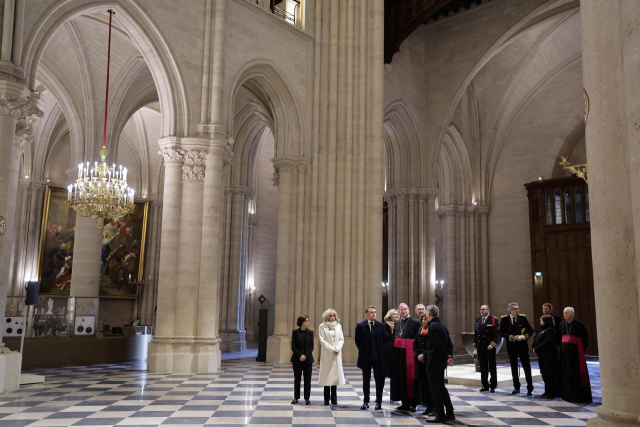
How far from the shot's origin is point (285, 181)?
14.9m

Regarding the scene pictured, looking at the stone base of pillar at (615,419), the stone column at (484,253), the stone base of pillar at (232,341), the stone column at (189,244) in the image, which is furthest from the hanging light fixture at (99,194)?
the stone column at (484,253)

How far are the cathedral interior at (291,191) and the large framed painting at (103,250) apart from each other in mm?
76

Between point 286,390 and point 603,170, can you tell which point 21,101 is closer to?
point 286,390

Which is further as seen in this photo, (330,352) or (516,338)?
(516,338)

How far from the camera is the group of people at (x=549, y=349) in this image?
333 inches

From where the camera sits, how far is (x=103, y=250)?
74.7 feet

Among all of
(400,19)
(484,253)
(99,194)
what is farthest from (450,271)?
(99,194)

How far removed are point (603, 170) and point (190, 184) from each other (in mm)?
8993

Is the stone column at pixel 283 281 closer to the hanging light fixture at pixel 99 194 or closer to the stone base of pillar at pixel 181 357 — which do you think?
the stone base of pillar at pixel 181 357

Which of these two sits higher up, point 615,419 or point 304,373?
point 615,419

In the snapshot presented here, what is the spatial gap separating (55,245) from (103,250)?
1.83m

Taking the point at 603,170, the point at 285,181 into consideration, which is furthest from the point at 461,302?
the point at 603,170

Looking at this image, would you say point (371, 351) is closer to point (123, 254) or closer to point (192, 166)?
point (192, 166)

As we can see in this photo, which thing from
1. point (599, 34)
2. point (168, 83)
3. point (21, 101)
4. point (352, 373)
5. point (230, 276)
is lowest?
point (352, 373)
